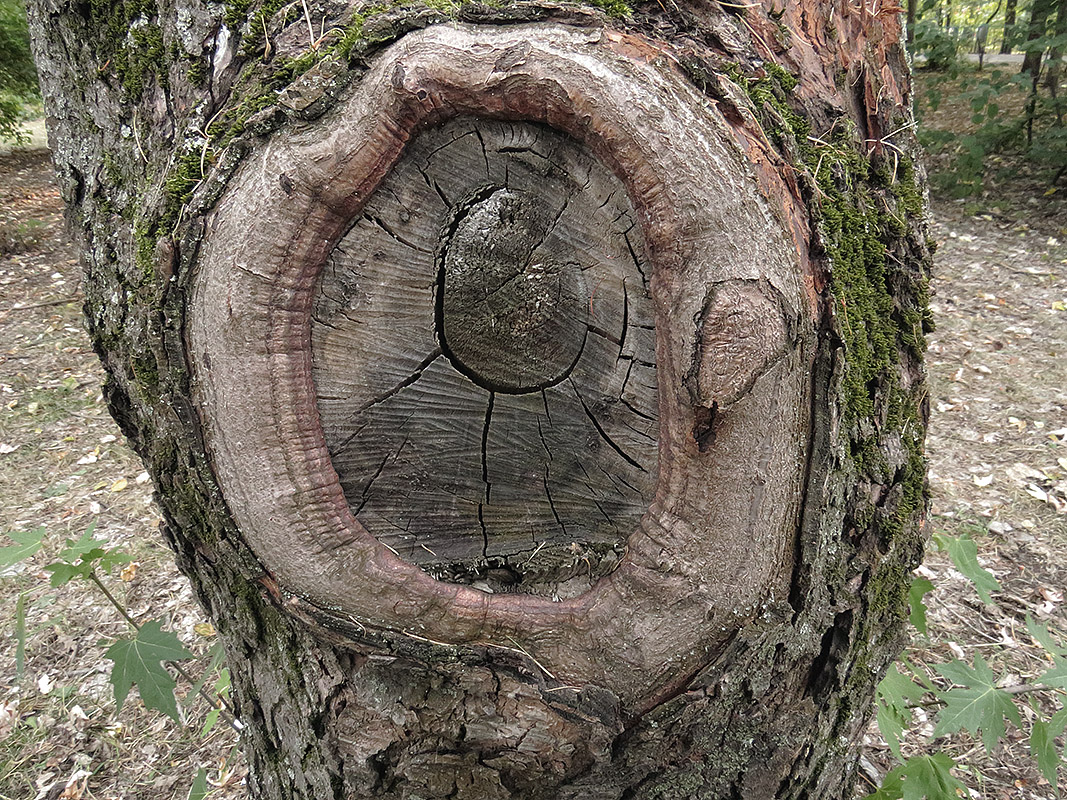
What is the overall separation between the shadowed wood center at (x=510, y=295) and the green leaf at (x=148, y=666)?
1124mm

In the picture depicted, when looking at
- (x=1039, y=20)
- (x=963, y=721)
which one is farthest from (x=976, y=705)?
(x=1039, y=20)

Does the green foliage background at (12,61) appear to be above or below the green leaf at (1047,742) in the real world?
above

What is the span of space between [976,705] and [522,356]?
4.78 ft

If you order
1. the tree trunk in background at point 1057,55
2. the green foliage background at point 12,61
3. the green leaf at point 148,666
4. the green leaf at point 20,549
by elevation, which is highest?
the green foliage background at point 12,61

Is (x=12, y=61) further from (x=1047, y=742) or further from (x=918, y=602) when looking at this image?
(x=1047, y=742)

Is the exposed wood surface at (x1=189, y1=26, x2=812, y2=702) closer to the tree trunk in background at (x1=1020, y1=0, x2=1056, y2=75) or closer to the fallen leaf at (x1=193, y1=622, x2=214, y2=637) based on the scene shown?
the fallen leaf at (x1=193, y1=622, x2=214, y2=637)

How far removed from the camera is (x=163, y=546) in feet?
12.2

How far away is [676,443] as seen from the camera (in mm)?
1149

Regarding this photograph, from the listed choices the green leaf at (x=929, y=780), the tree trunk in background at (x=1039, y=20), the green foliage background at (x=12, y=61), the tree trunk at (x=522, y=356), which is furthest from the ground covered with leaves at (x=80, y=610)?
the tree trunk in background at (x=1039, y=20)

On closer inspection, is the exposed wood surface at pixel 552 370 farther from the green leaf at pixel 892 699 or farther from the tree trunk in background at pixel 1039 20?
the tree trunk in background at pixel 1039 20

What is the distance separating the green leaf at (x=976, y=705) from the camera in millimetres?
1683

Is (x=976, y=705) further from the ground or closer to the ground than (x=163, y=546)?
further from the ground

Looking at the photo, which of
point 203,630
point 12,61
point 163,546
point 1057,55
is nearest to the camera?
point 203,630

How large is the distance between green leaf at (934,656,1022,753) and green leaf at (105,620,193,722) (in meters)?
1.87
